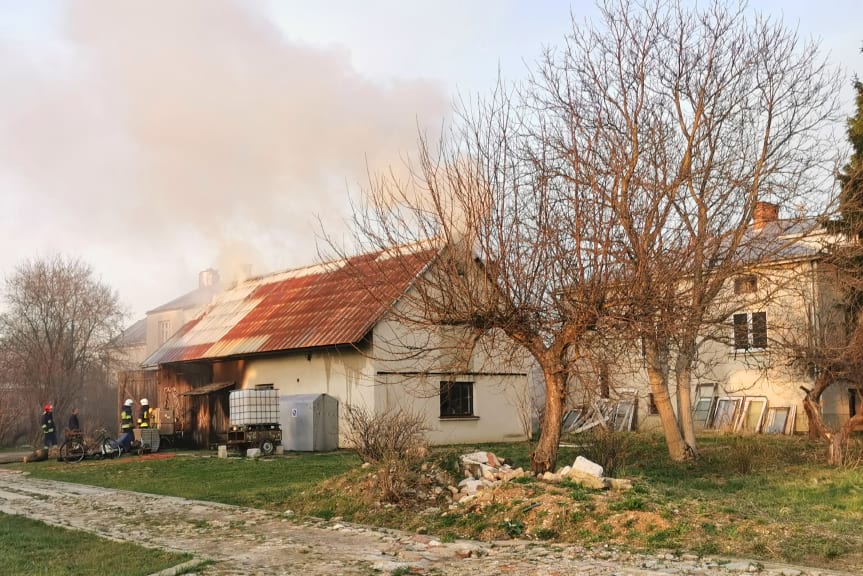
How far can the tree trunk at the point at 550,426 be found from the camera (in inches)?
531

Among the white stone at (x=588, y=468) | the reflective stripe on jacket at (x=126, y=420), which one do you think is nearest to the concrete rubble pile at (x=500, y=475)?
the white stone at (x=588, y=468)

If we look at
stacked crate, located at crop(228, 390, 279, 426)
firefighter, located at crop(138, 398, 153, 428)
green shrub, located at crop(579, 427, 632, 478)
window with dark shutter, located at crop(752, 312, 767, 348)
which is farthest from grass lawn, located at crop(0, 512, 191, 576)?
firefighter, located at crop(138, 398, 153, 428)

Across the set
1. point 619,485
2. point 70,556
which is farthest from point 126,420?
point 619,485

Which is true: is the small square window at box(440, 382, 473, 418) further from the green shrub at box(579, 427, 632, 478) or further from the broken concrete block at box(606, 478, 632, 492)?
the broken concrete block at box(606, 478, 632, 492)

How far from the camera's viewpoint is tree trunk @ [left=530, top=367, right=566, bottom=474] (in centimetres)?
1348

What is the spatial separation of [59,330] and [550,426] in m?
33.1

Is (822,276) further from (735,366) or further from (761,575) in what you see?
(761,575)

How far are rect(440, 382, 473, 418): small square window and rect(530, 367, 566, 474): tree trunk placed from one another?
12235 mm

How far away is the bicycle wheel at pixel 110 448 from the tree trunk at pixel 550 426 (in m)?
15.6

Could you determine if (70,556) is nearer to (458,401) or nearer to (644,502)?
(644,502)

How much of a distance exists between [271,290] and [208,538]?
72.8ft

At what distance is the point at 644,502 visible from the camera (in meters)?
10.6

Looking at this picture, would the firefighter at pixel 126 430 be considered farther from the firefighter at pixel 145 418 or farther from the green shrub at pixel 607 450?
the green shrub at pixel 607 450

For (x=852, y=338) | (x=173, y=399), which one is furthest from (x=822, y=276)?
(x=173, y=399)
